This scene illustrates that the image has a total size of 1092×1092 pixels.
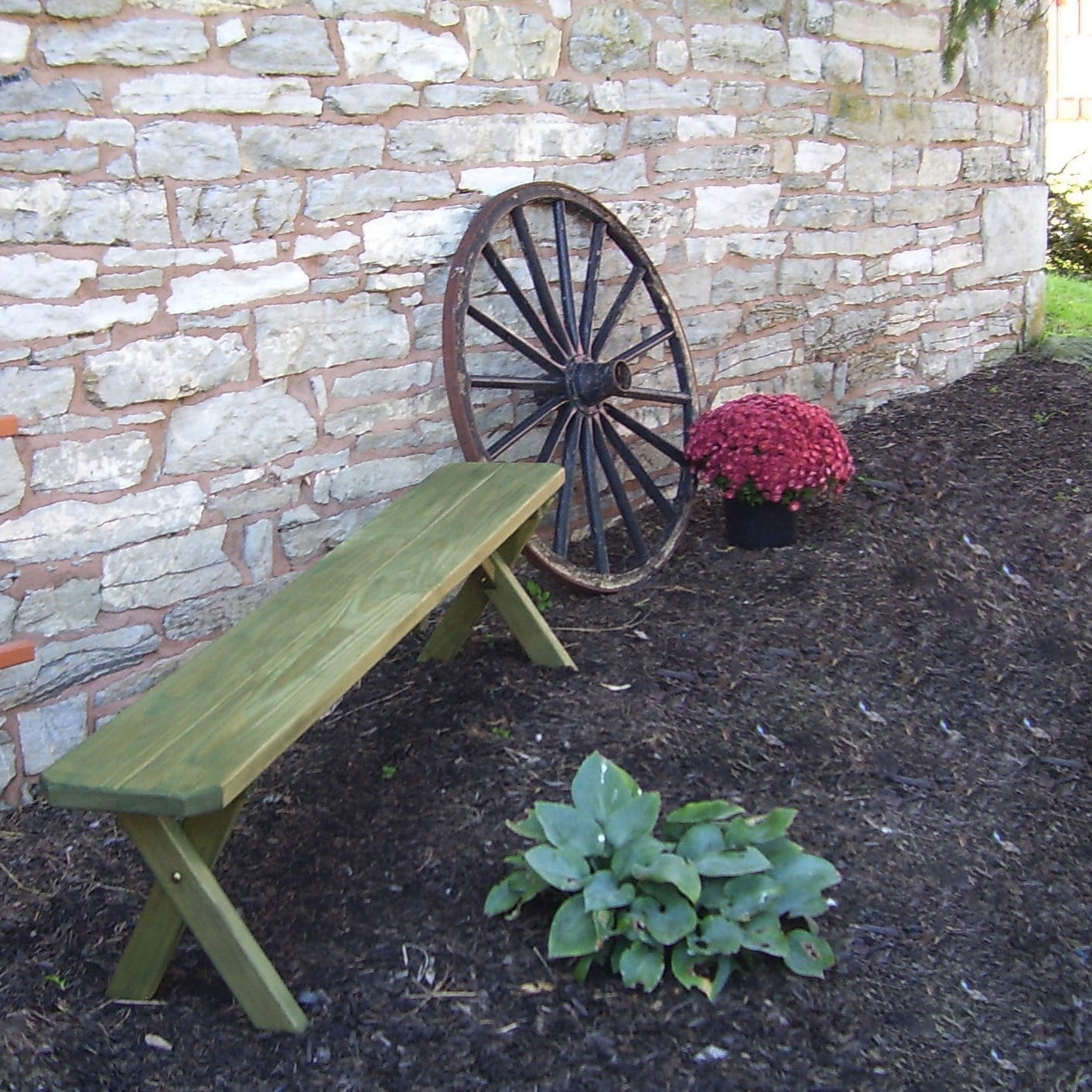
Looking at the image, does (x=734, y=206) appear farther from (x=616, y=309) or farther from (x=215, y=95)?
(x=215, y=95)

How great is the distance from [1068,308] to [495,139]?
14.0ft

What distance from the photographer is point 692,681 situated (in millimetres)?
3309

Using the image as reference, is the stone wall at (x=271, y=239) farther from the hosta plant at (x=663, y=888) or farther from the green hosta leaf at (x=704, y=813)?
the green hosta leaf at (x=704, y=813)

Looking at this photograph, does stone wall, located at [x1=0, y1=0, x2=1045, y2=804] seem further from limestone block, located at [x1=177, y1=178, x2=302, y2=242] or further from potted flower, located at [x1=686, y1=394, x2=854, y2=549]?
potted flower, located at [x1=686, y1=394, x2=854, y2=549]

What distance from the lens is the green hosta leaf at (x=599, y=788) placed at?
236cm

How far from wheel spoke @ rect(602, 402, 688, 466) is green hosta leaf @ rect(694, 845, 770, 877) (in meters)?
1.99

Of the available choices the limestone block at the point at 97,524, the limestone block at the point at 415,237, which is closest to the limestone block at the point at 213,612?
the limestone block at the point at 97,524

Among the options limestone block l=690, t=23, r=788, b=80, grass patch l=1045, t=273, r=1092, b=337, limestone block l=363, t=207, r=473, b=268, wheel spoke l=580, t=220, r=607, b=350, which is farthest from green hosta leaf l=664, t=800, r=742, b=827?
grass patch l=1045, t=273, r=1092, b=337

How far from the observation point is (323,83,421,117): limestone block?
3.32 meters

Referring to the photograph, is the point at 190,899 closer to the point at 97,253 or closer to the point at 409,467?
the point at 97,253

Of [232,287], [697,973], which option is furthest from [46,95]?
[697,973]

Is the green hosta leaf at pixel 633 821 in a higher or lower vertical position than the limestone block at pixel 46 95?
lower

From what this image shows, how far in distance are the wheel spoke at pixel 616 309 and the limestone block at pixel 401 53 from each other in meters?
0.85

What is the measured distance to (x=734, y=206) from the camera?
4.60 metres
